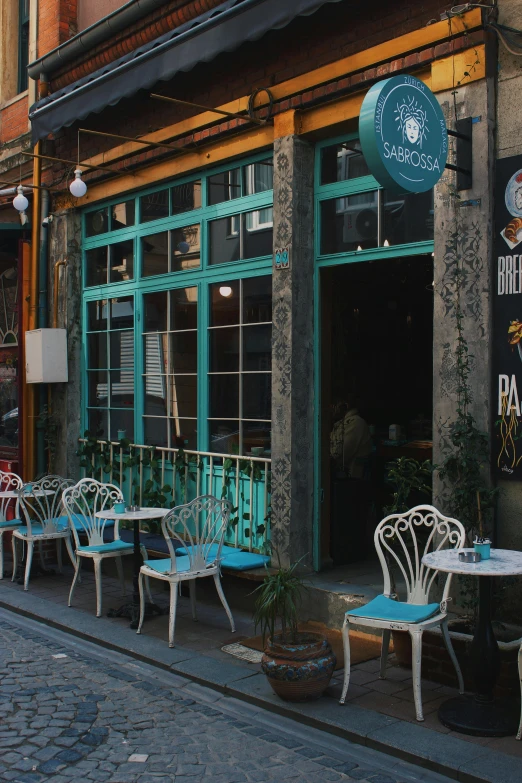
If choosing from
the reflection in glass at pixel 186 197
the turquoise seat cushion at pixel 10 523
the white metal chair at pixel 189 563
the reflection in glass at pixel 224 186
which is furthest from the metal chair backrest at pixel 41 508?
the reflection in glass at pixel 224 186

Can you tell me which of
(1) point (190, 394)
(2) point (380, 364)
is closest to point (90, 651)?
(1) point (190, 394)

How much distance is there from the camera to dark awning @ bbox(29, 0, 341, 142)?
678 cm

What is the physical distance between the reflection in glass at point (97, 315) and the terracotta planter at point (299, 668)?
5825mm

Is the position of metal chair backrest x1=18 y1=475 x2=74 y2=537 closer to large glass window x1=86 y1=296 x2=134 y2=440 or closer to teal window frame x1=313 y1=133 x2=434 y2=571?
large glass window x1=86 y1=296 x2=134 y2=440

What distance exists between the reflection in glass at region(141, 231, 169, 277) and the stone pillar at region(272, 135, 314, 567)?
2.10 m

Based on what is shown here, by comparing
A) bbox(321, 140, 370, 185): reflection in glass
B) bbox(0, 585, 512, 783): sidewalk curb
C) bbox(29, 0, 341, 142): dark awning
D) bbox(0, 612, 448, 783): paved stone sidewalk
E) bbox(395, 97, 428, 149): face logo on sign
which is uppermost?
bbox(29, 0, 341, 142): dark awning

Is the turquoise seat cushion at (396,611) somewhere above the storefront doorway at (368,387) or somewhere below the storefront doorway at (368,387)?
below

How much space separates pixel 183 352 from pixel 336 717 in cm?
472

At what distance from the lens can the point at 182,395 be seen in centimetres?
883

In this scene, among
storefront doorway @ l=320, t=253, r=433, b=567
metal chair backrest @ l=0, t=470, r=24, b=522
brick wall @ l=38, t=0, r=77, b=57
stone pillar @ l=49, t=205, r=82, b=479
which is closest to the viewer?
storefront doorway @ l=320, t=253, r=433, b=567

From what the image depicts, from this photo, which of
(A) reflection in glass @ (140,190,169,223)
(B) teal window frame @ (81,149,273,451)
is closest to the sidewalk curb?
(B) teal window frame @ (81,149,273,451)

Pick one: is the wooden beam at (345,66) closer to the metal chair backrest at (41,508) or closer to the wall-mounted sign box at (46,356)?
the wall-mounted sign box at (46,356)

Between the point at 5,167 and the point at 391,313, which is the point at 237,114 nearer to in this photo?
the point at 391,313

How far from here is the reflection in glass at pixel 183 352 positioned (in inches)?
341
